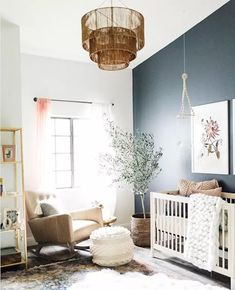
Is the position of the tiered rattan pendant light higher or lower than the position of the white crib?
higher

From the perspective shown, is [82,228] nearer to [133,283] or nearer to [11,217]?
[11,217]

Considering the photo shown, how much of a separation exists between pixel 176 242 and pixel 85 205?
1837 mm

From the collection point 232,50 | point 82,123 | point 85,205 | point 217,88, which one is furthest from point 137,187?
point 232,50

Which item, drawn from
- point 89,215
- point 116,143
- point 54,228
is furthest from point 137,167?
point 54,228

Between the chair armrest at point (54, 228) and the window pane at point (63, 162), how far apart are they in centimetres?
119

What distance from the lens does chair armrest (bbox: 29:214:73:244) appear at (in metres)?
3.63

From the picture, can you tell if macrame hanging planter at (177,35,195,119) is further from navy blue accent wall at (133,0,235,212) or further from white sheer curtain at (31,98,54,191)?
white sheer curtain at (31,98,54,191)

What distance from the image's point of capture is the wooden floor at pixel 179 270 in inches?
121

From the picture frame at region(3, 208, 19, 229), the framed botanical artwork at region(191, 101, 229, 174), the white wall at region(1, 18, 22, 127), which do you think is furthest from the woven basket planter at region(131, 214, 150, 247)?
the white wall at region(1, 18, 22, 127)

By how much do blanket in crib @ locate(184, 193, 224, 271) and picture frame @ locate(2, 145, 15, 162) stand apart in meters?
2.04

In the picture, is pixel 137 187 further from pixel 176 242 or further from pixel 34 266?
pixel 34 266

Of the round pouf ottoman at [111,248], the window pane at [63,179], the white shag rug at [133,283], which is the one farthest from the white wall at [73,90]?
the white shag rug at [133,283]

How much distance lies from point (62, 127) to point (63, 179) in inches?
32.6

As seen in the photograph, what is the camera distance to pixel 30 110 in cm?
451
